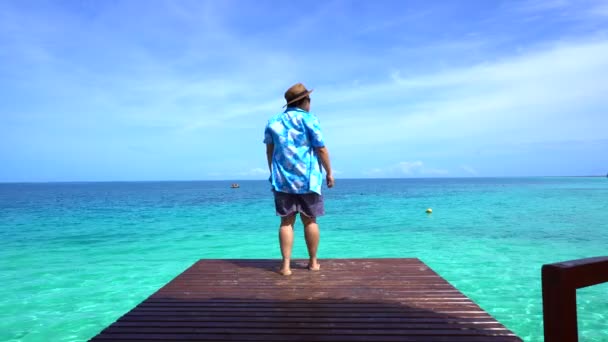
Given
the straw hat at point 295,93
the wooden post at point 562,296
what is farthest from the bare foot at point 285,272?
the wooden post at point 562,296

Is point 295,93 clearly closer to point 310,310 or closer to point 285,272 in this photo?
point 285,272

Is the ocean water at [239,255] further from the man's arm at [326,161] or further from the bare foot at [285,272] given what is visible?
the man's arm at [326,161]

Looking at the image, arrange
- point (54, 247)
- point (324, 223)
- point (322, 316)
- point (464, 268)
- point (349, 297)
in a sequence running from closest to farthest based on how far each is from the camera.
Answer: point (322, 316) < point (349, 297) < point (464, 268) < point (54, 247) < point (324, 223)

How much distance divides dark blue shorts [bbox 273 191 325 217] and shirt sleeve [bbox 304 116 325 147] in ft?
1.98

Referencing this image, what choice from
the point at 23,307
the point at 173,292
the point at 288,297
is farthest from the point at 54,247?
the point at 288,297

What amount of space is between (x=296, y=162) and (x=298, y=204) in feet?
1.70

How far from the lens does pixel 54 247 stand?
47.6 ft

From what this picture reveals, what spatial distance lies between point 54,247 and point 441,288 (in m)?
14.9

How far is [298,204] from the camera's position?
15.4 ft

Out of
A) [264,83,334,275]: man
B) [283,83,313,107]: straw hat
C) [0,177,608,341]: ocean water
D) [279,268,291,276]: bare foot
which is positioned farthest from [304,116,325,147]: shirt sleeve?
[0,177,608,341]: ocean water

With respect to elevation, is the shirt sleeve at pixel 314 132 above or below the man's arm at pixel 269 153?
above

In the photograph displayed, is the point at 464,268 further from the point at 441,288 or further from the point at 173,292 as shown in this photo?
the point at 173,292

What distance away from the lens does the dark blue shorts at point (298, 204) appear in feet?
15.3

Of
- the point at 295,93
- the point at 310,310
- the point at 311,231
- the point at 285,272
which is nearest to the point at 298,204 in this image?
the point at 311,231
